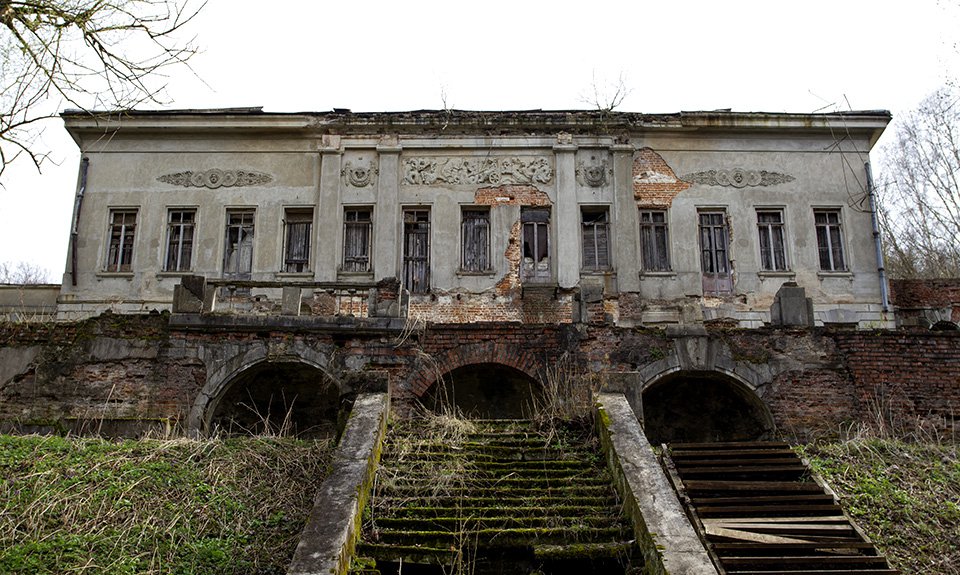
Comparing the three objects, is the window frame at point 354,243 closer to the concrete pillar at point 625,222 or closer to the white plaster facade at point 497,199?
the white plaster facade at point 497,199

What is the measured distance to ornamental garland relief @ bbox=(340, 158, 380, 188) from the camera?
2120 cm

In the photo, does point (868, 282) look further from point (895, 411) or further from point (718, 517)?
point (718, 517)

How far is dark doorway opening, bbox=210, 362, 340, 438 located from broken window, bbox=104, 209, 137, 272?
7942 millimetres

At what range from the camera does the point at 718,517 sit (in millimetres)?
8805

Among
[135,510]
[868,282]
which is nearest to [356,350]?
[135,510]

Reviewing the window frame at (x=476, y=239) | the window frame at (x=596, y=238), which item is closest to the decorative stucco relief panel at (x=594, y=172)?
the window frame at (x=596, y=238)

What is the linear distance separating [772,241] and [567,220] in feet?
17.1

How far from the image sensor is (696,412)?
49.8 feet

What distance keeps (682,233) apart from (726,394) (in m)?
6.68

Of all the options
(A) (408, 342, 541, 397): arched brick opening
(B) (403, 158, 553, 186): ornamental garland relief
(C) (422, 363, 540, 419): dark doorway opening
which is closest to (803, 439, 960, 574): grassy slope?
(A) (408, 342, 541, 397): arched brick opening

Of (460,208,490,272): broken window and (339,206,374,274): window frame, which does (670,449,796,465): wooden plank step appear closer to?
(460,208,490,272): broken window

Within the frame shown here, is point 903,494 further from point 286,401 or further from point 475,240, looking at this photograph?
point 475,240

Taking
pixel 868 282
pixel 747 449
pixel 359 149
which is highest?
pixel 359 149

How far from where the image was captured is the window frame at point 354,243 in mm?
20641
